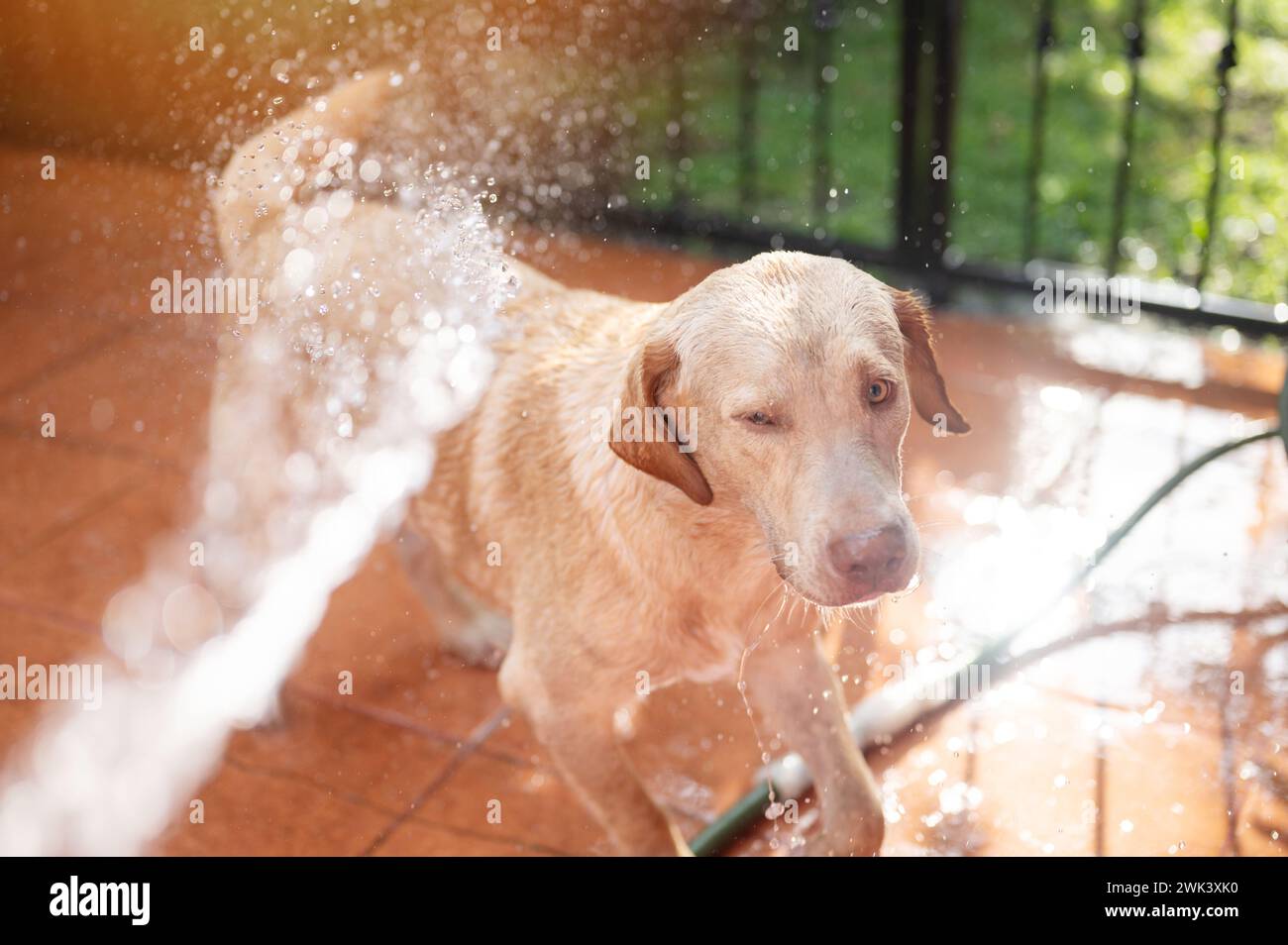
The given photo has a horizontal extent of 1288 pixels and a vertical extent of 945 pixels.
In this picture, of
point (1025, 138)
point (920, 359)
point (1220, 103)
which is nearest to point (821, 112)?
point (920, 359)

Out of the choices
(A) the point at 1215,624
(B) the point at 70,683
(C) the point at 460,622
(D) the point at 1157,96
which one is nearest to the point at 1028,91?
(D) the point at 1157,96

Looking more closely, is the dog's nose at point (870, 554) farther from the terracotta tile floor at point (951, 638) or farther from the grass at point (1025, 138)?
the grass at point (1025, 138)

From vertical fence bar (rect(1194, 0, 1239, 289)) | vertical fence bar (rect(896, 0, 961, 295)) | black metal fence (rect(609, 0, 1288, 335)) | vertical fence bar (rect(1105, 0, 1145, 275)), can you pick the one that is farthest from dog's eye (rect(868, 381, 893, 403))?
vertical fence bar (rect(1194, 0, 1239, 289))

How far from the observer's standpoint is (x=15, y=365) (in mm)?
3805

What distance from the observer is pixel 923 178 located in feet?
9.99

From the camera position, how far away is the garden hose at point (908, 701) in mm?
2596

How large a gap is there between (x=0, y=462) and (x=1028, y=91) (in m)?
4.00

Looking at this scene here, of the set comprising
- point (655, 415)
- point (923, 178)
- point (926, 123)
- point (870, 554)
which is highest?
point (926, 123)

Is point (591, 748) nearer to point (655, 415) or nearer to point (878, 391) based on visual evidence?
point (655, 415)

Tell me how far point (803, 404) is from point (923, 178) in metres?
1.54

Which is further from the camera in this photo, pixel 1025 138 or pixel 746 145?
pixel 1025 138

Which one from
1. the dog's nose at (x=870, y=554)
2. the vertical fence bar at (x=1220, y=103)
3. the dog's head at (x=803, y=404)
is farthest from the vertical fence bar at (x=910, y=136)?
the dog's nose at (x=870, y=554)

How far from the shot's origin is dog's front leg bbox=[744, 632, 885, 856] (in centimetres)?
234

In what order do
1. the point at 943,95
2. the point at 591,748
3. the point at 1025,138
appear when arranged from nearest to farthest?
the point at 591,748 < the point at 943,95 < the point at 1025,138
